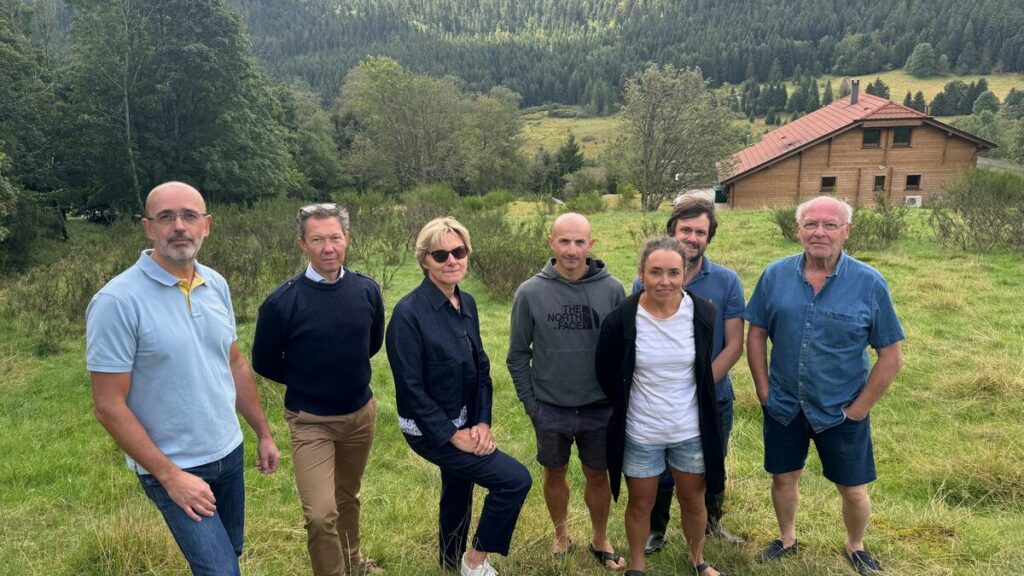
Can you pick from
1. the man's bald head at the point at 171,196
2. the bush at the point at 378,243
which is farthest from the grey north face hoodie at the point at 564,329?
the bush at the point at 378,243

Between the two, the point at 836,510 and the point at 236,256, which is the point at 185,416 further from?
the point at 236,256

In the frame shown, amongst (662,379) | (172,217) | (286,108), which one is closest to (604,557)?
(662,379)

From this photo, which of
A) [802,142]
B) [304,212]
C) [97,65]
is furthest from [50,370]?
[802,142]

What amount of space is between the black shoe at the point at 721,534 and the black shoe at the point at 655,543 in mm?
288

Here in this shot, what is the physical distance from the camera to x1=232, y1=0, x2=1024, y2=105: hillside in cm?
10112

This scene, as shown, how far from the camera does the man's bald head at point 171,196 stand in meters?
2.05

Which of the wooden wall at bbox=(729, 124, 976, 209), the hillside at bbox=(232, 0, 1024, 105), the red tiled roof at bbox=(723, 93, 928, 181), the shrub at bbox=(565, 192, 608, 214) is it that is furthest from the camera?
the hillside at bbox=(232, 0, 1024, 105)

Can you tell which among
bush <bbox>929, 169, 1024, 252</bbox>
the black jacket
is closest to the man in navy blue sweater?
the black jacket

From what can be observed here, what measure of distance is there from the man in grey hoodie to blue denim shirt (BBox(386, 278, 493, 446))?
0.37m

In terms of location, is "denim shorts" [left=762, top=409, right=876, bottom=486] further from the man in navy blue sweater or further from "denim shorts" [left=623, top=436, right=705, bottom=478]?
the man in navy blue sweater

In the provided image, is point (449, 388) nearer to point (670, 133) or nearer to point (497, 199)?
point (497, 199)

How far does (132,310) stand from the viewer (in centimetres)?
189

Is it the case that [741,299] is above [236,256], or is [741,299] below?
above

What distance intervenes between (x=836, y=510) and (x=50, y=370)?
858 centimetres
